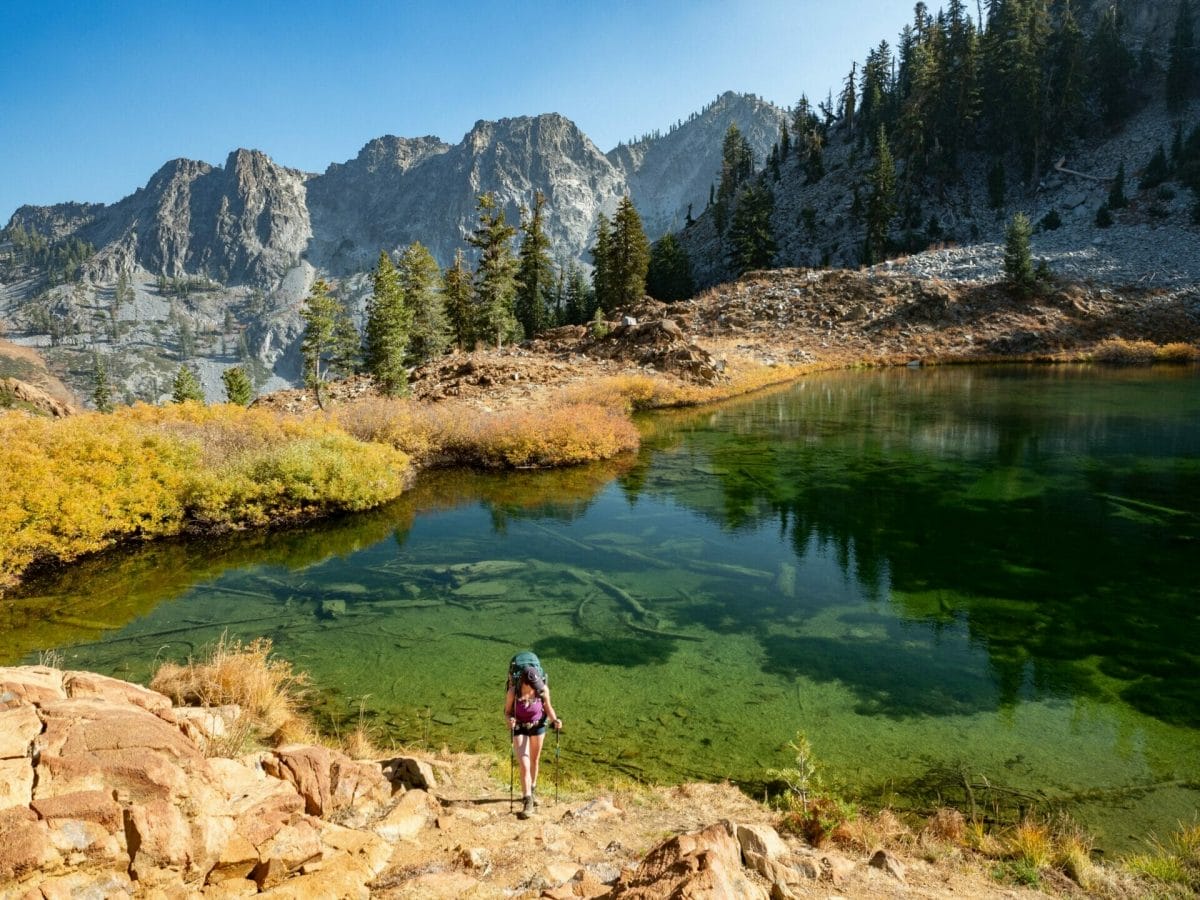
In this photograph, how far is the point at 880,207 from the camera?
7206cm

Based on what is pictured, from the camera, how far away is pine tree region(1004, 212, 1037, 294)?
2163 inches

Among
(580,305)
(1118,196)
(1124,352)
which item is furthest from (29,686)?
(1118,196)

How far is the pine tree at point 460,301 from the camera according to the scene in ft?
173

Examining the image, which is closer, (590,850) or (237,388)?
(590,850)

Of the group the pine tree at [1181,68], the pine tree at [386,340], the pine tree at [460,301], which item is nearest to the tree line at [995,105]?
the pine tree at [1181,68]

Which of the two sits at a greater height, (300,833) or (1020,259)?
(1020,259)

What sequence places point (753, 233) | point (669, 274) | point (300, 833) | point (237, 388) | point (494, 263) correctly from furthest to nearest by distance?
point (669, 274) → point (753, 233) → point (237, 388) → point (494, 263) → point (300, 833)

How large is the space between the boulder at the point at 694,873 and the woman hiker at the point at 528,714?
2.04 m

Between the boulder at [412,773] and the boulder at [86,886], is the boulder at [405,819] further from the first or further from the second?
the boulder at [86,886]

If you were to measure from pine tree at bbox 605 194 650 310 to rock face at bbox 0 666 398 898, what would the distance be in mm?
61136

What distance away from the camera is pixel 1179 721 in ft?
28.1

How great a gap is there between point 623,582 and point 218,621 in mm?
8192

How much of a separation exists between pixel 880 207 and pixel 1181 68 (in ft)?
139

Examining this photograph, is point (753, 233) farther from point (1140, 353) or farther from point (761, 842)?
point (761, 842)
